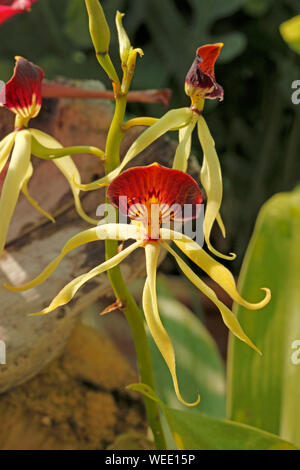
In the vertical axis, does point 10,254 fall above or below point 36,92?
below

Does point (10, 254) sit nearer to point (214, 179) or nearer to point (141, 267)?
point (141, 267)

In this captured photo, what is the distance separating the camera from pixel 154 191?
0.29m

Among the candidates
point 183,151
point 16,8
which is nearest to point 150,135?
point 183,151

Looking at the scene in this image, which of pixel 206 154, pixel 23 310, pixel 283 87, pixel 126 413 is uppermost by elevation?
pixel 283 87

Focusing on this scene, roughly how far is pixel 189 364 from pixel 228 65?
748 mm

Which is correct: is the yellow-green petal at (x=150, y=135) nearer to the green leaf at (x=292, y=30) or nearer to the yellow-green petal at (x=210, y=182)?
the yellow-green petal at (x=210, y=182)

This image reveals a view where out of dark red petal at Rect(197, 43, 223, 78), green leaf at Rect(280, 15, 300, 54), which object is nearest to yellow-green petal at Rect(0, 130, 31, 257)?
dark red petal at Rect(197, 43, 223, 78)

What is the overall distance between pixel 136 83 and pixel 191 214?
789mm

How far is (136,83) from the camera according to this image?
1039 millimetres

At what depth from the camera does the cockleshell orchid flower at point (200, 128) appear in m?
0.31

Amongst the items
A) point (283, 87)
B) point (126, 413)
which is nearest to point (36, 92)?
point (126, 413)

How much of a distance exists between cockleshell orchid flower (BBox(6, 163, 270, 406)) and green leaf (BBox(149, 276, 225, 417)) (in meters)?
0.29

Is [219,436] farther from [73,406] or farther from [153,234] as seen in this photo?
[73,406]

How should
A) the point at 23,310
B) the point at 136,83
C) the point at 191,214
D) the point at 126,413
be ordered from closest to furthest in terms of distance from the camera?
the point at 191,214
the point at 23,310
the point at 126,413
the point at 136,83
